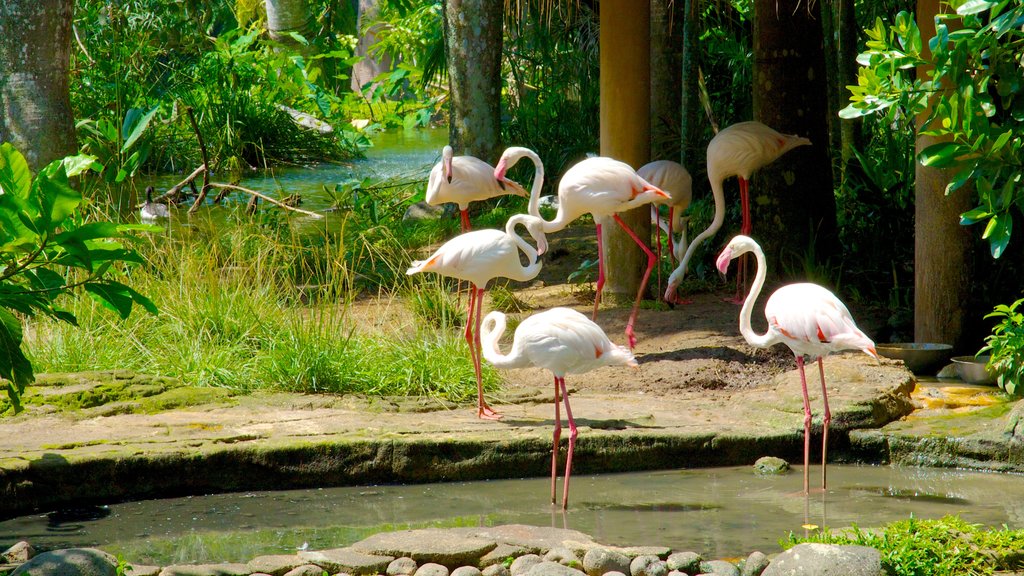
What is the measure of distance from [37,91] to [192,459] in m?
3.47

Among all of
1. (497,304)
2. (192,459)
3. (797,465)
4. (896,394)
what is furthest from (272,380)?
(896,394)

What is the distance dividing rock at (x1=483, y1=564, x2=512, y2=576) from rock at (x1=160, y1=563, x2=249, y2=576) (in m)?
0.79

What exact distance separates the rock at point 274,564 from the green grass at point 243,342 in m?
2.18

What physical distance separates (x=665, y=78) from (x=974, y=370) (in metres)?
4.79

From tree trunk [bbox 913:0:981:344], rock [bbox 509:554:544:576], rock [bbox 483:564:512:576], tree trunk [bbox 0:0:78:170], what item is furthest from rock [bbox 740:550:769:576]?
tree trunk [bbox 0:0:78:170]

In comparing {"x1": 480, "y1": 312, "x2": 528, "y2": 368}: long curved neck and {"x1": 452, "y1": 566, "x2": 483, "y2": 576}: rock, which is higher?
{"x1": 480, "y1": 312, "x2": 528, "y2": 368}: long curved neck

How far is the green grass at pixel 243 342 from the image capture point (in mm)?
6039

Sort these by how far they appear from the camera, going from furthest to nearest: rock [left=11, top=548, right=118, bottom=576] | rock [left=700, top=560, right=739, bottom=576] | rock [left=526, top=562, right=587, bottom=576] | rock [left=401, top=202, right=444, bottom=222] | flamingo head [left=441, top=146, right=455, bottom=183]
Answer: rock [left=401, top=202, right=444, bottom=222]
flamingo head [left=441, top=146, right=455, bottom=183]
rock [left=700, top=560, right=739, bottom=576]
rock [left=526, top=562, right=587, bottom=576]
rock [left=11, top=548, right=118, bottom=576]

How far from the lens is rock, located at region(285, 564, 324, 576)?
3674mm

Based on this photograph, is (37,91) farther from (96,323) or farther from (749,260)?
(749,260)

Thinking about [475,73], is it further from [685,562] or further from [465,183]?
[685,562]

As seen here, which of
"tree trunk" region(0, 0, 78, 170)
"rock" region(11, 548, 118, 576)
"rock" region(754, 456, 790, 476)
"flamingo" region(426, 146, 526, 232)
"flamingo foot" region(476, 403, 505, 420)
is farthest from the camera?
"flamingo" region(426, 146, 526, 232)

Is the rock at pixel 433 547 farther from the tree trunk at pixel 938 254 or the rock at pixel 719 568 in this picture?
the tree trunk at pixel 938 254

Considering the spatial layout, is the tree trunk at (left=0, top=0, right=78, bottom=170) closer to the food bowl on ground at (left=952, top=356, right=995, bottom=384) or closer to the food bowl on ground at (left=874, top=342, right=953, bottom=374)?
the food bowl on ground at (left=874, top=342, right=953, bottom=374)
